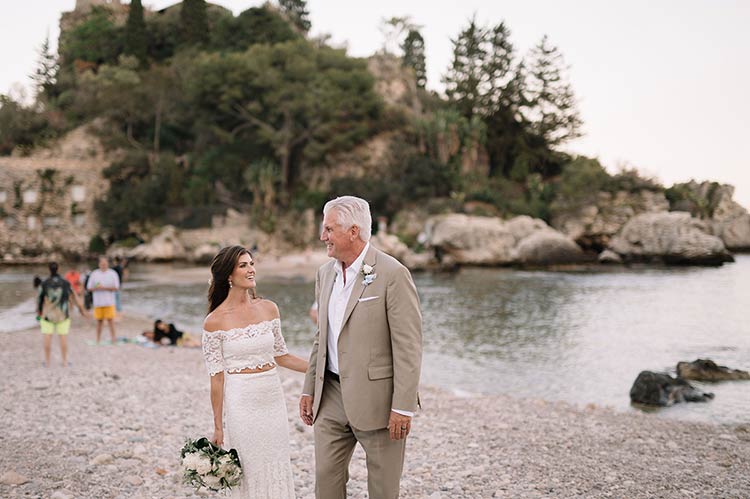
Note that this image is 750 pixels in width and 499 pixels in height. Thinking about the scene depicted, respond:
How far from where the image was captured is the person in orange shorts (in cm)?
1227

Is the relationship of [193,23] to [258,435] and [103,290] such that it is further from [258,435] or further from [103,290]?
[258,435]

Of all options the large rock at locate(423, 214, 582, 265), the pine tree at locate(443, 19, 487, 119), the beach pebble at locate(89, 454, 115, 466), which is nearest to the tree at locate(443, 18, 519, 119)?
the pine tree at locate(443, 19, 487, 119)

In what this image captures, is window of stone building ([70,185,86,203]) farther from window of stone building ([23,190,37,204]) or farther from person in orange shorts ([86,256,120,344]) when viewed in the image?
person in orange shorts ([86,256,120,344])

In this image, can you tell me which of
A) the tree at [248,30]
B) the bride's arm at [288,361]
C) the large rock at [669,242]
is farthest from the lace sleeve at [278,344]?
the tree at [248,30]

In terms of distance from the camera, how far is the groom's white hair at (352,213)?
127 inches

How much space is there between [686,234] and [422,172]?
16502mm

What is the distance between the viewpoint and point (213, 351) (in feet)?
11.5

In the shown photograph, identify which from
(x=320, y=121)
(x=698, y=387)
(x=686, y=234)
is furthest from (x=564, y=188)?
(x=698, y=387)

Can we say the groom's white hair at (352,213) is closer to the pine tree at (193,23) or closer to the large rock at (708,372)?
the large rock at (708,372)

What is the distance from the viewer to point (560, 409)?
330 inches

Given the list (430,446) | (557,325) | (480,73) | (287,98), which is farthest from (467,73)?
(430,446)

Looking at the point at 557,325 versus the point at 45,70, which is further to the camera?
the point at 45,70

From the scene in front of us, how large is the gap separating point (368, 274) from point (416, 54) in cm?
5965

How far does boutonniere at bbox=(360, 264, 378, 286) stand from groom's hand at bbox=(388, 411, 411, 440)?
0.66m
